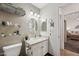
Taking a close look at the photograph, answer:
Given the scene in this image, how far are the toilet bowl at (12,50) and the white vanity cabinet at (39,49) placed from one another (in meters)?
0.20

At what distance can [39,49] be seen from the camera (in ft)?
4.53

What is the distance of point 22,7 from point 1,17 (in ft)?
1.19

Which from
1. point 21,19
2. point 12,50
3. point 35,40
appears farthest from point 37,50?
point 21,19

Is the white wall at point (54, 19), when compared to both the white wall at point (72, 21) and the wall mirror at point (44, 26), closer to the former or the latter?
the wall mirror at point (44, 26)

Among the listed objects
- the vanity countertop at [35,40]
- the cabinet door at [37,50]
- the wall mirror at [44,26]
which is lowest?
the cabinet door at [37,50]

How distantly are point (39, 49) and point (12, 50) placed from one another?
1.52 ft

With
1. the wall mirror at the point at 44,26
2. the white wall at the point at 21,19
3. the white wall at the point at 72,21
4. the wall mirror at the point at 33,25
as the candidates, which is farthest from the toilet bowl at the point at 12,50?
the white wall at the point at 72,21

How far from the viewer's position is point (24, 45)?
1.26 metres

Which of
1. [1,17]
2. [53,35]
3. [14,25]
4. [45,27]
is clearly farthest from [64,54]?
[1,17]

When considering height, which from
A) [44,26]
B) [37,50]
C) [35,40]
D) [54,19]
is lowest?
[37,50]

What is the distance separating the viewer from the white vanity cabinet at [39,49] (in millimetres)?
1312

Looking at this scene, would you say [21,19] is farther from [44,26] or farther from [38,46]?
[38,46]

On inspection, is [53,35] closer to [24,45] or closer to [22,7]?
[24,45]

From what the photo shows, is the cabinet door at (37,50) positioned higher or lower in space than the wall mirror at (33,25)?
lower
